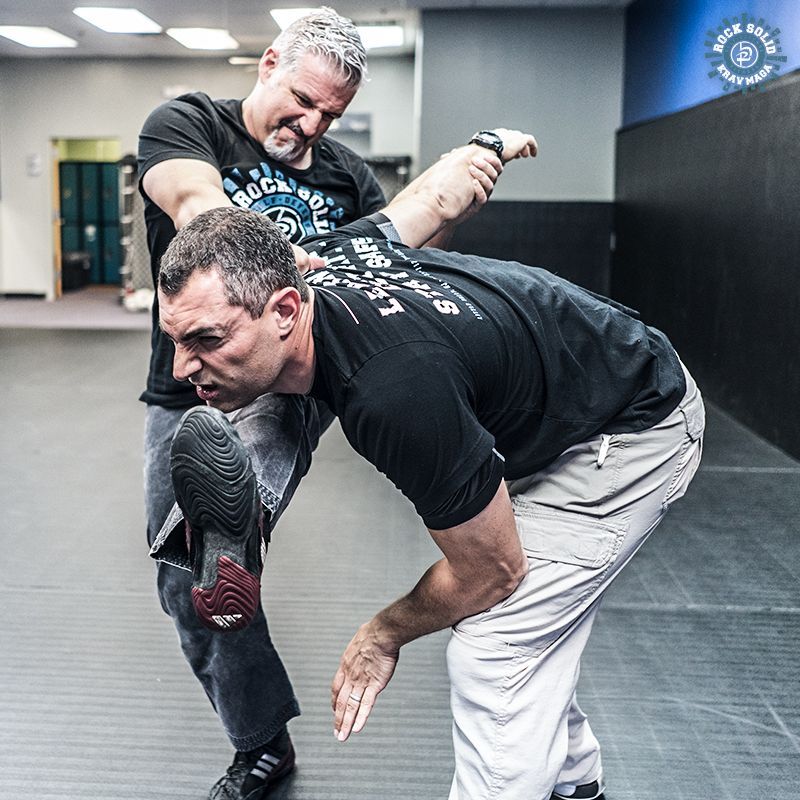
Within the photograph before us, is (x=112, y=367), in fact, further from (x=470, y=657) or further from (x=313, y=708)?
(x=470, y=657)

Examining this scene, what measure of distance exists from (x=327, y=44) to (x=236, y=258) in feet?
2.58

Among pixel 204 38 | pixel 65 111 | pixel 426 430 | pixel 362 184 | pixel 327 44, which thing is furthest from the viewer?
pixel 65 111

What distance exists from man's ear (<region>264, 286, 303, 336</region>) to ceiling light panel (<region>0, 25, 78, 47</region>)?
10357 millimetres

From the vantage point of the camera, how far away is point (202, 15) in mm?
9562

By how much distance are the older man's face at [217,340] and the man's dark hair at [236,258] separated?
1 cm

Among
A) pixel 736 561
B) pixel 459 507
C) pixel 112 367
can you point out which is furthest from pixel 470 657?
pixel 112 367

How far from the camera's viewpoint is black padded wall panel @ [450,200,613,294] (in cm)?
884

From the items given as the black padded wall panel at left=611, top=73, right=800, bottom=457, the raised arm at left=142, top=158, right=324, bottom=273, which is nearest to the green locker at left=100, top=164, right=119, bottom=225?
the black padded wall panel at left=611, top=73, right=800, bottom=457

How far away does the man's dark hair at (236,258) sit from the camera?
3.85ft

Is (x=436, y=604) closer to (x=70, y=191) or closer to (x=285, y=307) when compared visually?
(x=285, y=307)

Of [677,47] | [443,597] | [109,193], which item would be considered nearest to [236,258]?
[443,597]

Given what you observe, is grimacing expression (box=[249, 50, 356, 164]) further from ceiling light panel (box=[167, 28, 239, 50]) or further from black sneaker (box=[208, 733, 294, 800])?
ceiling light panel (box=[167, 28, 239, 50])

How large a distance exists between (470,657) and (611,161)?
8146mm

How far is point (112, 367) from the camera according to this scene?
6.89 m
